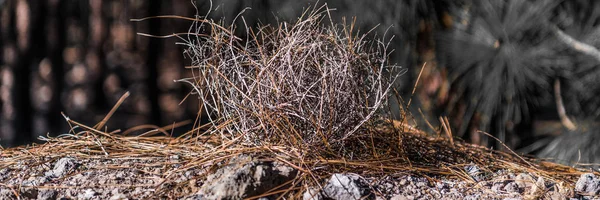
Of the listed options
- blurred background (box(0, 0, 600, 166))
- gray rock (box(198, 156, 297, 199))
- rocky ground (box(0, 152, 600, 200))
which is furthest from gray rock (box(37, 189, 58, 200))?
blurred background (box(0, 0, 600, 166))

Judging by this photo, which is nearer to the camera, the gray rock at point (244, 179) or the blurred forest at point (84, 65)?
the gray rock at point (244, 179)

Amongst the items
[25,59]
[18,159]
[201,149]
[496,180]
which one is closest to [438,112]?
[496,180]

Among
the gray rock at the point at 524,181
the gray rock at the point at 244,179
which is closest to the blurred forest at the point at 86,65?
the gray rock at the point at 244,179

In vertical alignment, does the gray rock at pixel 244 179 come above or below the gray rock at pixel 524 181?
above

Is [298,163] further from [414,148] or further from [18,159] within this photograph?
[18,159]

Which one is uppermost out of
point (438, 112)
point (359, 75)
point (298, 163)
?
point (359, 75)

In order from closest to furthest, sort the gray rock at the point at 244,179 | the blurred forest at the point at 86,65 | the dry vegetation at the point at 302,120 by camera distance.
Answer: the gray rock at the point at 244,179 < the dry vegetation at the point at 302,120 < the blurred forest at the point at 86,65

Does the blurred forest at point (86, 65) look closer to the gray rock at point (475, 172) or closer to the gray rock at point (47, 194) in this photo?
the gray rock at point (47, 194)

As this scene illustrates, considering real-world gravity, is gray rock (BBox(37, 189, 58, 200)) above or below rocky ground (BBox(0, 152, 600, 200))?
below

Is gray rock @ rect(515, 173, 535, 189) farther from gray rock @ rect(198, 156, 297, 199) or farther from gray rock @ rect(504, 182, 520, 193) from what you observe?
gray rock @ rect(198, 156, 297, 199)
